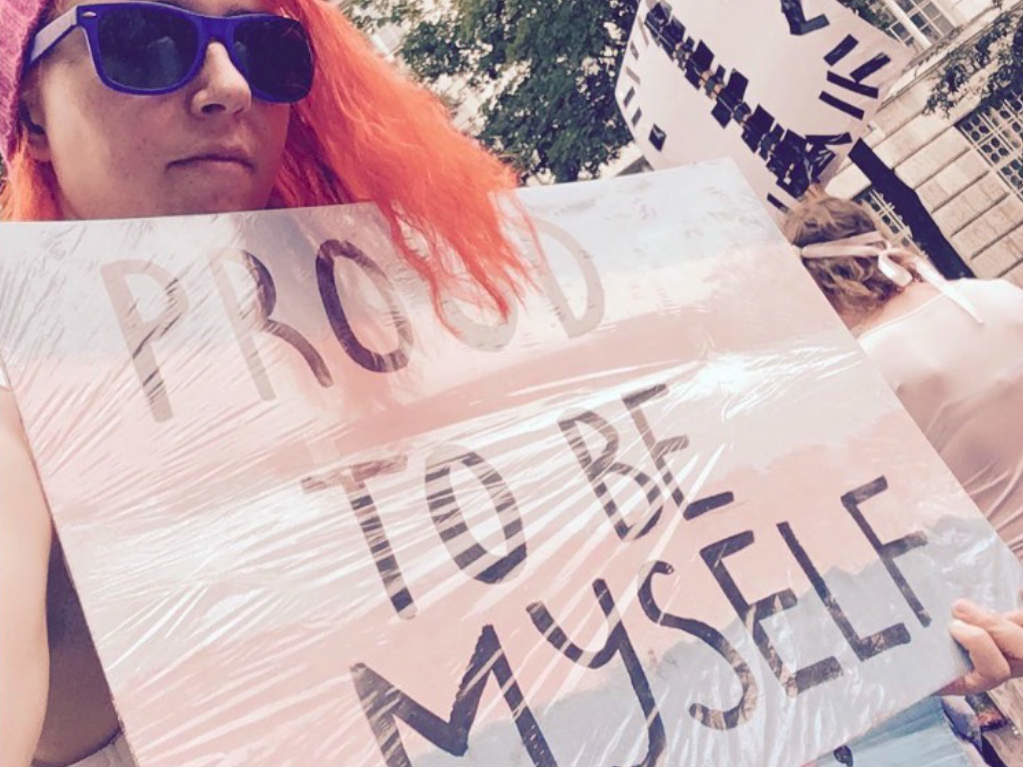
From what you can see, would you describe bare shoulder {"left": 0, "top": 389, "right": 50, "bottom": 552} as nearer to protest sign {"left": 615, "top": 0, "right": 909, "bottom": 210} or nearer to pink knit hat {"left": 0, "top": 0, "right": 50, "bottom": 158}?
Result: pink knit hat {"left": 0, "top": 0, "right": 50, "bottom": 158}

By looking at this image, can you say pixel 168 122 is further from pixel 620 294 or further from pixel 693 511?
pixel 693 511

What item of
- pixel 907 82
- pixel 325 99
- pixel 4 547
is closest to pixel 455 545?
pixel 4 547

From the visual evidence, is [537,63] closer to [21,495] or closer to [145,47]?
[145,47]

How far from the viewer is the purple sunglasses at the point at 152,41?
1.25 m

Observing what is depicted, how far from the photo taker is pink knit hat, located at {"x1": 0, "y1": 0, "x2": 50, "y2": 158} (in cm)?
133

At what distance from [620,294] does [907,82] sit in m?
16.8

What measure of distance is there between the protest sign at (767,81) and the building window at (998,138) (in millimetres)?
14555

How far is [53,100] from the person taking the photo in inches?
52.4

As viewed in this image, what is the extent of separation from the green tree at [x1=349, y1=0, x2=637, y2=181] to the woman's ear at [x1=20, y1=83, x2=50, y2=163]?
828 centimetres

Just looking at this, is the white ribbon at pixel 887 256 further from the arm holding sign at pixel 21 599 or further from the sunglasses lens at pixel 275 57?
the arm holding sign at pixel 21 599

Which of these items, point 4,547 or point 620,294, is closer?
point 4,547

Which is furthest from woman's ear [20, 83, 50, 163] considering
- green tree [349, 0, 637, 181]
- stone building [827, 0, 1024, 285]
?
stone building [827, 0, 1024, 285]

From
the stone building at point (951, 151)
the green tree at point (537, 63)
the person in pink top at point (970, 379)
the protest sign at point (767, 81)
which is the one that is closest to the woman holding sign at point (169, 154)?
the person in pink top at point (970, 379)

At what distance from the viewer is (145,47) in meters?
1.27
